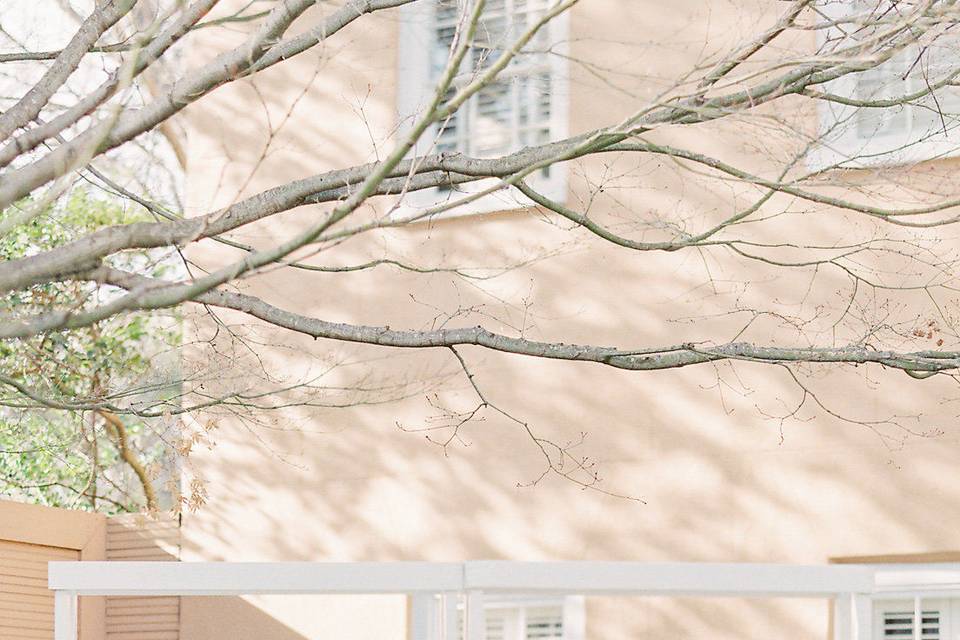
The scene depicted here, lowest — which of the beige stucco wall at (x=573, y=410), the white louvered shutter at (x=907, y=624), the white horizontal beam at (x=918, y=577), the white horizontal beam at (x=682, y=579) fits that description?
the white louvered shutter at (x=907, y=624)

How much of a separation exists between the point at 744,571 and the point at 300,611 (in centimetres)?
407

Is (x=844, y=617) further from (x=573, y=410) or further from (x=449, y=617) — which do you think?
(x=573, y=410)

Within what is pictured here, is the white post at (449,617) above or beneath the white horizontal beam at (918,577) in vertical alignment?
beneath

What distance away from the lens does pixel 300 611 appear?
337 inches

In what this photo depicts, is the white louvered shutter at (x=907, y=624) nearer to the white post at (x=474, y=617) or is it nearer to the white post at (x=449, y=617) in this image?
the white post at (x=449, y=617)

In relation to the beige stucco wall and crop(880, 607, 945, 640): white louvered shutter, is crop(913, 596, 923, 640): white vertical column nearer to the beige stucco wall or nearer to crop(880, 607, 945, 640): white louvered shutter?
crop(880, 607, 945, 640): white louvered shutter

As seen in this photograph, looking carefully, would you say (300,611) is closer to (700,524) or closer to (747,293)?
(700,524)

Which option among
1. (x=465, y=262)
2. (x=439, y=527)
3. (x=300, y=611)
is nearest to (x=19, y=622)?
(x=300, y=611)

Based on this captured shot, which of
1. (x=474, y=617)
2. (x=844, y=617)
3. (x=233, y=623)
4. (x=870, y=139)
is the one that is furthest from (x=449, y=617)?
(x=233, y=623)

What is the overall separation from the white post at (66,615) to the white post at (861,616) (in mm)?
3044

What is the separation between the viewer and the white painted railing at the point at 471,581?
5.16 m

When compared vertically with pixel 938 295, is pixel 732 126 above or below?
above

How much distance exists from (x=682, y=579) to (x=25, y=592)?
4.97m

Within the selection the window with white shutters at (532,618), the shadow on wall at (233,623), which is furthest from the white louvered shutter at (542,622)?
the shadow on wall at (233,623)
